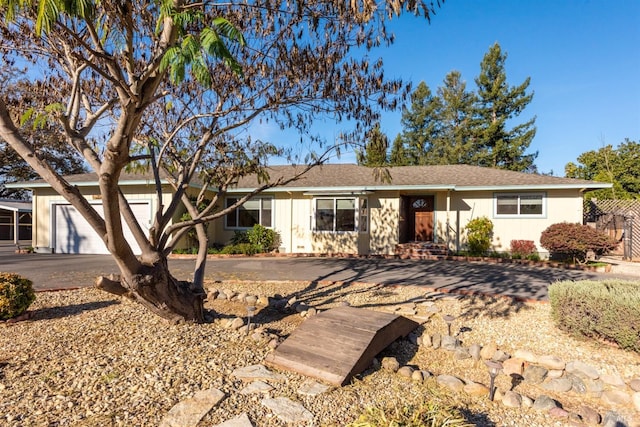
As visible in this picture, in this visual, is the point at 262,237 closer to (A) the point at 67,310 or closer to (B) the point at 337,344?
(A) the point at 67,310

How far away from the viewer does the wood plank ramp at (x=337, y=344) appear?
12.7ft

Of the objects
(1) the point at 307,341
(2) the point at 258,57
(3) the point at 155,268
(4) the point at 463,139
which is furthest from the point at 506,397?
(4) the point at 463,139

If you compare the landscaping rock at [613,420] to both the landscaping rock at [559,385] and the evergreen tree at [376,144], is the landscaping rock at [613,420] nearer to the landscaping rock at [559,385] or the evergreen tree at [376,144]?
the landscaping rock at [559,385]

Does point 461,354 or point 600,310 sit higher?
point 600,310

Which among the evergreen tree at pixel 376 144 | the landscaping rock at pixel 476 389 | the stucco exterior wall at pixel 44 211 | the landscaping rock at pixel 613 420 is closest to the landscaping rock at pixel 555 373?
the landscaping rock at pixel 613 420

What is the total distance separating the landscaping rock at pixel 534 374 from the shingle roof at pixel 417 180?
8.08 meters

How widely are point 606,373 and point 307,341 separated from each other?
12.6 feet

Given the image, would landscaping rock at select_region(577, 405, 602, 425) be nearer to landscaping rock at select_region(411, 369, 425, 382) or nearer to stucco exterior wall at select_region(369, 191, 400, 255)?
landscaping rock at select_region(411, 369, 425, 382)

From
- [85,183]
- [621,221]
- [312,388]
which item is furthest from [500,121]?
[312,388]

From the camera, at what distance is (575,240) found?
1159 cm

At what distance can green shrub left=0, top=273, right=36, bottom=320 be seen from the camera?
5008mm

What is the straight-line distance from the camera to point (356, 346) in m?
4.20

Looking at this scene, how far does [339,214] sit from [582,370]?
35.2 feet

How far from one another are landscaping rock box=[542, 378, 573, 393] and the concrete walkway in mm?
2891
